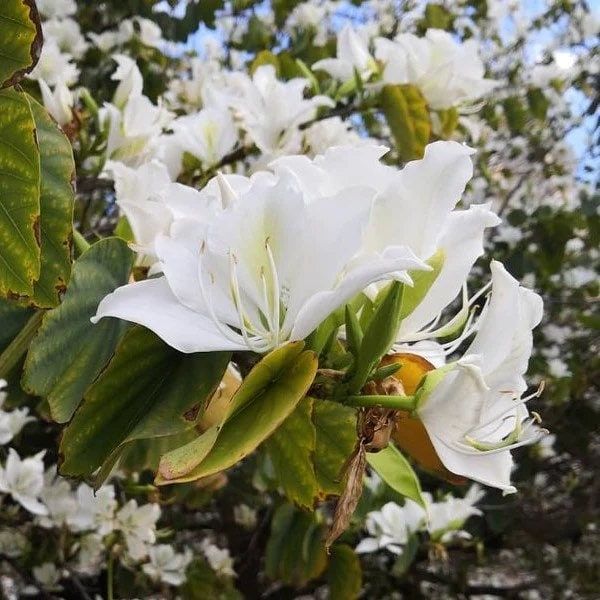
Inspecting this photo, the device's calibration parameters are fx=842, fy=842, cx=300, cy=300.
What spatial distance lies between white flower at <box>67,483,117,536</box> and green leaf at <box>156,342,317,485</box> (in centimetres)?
114

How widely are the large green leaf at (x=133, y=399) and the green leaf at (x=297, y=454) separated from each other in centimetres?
5

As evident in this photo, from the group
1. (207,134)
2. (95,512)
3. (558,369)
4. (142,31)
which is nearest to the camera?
(207,134)

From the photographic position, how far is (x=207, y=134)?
3.48 feet

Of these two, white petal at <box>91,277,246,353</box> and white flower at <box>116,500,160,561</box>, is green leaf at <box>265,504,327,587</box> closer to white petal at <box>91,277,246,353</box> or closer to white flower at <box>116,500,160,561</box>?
white flower at <box>116,500,160,561</box>

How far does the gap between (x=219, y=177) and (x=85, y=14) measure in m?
2.27

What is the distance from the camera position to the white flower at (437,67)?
1225 mm

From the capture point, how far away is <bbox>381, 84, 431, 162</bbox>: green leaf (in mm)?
1268

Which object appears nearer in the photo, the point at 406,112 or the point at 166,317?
the point at 166,317

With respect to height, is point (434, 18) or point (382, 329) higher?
point (382, 329)

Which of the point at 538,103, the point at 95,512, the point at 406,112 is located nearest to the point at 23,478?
the point at 95,512

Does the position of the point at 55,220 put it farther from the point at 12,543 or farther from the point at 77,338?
the point at 12,543

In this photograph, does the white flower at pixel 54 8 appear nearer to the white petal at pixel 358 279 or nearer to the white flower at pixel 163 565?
the white flower at pixel 163 565

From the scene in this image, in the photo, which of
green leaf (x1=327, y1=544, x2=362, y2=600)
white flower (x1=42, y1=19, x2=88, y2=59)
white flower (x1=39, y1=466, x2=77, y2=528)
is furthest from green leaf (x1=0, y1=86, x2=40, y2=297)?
white flower (x1=42, y1=19, x2=88, y2=59)

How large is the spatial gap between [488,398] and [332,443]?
131 mm
